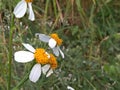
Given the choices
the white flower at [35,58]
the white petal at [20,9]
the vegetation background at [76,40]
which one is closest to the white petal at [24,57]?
the white flower at [35,58]

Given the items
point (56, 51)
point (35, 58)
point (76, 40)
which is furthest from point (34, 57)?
point (76, 40)

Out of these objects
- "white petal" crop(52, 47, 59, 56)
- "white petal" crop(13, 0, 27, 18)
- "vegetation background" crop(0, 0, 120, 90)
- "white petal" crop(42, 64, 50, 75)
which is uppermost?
"white petal" crop(13, 0, 27, 18)

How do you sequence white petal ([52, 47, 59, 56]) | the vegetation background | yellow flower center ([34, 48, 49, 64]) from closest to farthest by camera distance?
1. yellow flower center ([34, 48, 49, 64])
2. white petal ([52, 47, 59, 56])
3. the vegetation background

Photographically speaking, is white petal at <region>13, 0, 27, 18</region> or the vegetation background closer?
white petal at <region>13, 0, 27, 18</region>

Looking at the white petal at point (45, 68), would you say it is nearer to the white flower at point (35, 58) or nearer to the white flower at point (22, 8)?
the white flower at point (35, 58)

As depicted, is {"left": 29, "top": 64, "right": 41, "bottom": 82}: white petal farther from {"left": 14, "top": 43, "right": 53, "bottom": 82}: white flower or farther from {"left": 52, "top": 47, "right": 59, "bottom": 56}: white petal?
{"left": 52, "top": 47, "right": 59, "bottom": 56}: white petal

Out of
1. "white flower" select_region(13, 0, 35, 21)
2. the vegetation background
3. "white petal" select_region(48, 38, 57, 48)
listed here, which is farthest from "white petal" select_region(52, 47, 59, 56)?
the vegetation background

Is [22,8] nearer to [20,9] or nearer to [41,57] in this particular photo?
[20,9]
